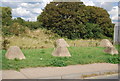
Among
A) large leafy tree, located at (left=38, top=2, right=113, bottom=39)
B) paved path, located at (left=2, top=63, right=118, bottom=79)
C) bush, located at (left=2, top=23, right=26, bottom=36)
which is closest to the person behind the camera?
paved path, located at (left=2, top=63, right=118, bottom=79)

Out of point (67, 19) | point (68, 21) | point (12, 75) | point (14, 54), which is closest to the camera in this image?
point (12, 75)

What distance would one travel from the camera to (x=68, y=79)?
5871 mm

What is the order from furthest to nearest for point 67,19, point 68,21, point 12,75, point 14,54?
point 68,21 → point 67,19 → point 14,54 → point 12,75

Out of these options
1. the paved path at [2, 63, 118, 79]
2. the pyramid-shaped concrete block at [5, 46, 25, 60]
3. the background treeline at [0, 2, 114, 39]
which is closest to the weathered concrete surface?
the paved path at [2, 63, 118, 79]

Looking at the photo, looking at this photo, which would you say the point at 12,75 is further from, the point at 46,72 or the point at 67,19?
the point at 67,19

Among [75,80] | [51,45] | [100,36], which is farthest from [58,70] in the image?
[100,36]

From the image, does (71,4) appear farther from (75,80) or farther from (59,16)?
(75,80)

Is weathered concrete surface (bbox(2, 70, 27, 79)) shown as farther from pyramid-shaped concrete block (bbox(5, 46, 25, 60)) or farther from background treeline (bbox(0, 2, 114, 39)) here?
background treeline (bbox(0, 2, 114, 39))

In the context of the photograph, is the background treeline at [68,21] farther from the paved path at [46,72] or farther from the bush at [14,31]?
the paved path at [46,72]

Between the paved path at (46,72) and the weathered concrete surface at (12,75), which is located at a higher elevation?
the weathered concrete surface at (12,75)

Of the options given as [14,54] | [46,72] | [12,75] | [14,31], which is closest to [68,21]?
[14,31]

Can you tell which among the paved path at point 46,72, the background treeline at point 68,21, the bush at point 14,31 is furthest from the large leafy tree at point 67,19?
the paved path at point 46,72

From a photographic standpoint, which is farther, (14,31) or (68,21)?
(68,21)

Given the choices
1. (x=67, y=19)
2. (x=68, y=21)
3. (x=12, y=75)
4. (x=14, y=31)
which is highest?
(x=67, y=19)
